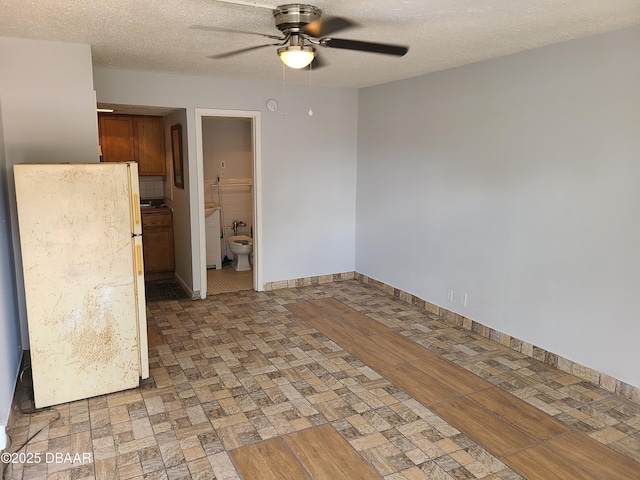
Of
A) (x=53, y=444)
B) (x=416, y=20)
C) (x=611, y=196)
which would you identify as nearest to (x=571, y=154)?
(x=611, y=196)

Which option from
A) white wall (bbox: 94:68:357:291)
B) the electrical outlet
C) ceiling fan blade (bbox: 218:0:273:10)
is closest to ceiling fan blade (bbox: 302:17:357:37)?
ceiling fan blade (bbox: 218:0:273:10)

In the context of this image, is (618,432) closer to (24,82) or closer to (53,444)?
(53,444)

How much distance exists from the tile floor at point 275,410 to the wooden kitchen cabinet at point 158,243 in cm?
189

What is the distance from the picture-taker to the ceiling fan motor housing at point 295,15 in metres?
2.58

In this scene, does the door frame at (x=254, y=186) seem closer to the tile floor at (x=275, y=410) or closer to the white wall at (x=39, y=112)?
the tile floor at (x=275, y=410)

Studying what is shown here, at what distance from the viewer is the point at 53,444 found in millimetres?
2680

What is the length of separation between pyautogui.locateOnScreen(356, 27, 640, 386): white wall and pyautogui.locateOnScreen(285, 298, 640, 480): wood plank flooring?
77 cm

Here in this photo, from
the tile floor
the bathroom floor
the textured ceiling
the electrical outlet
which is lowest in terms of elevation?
the tile floor

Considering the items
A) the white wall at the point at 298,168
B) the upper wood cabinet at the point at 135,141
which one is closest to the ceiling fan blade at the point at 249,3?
the white wall at the point at 298,168

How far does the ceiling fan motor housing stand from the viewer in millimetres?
2582

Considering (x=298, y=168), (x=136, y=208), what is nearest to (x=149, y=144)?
(x=298, y=168)

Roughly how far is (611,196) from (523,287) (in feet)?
→ 3.36

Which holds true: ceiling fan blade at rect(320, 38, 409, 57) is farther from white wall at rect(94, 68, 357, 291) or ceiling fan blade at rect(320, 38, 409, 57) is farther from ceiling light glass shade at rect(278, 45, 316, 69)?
white wall at rect(94, 68, 357, 291)

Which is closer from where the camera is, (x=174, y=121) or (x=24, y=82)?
(x=24, y=82)
